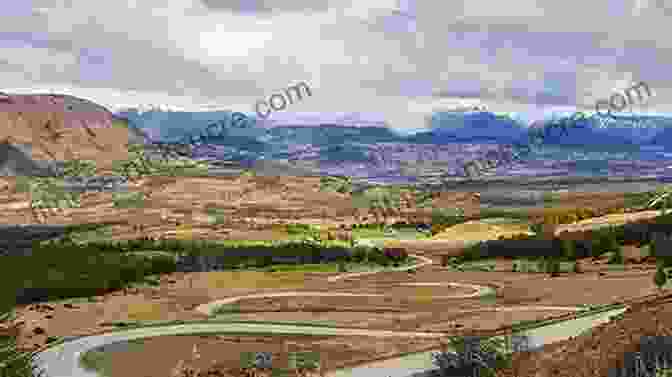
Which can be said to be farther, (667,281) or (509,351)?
(667,281)

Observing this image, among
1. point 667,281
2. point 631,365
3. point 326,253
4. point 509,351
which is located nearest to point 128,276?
point 326,253

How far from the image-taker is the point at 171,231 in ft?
652

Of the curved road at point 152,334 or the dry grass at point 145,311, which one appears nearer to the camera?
the curved road at point 152,334

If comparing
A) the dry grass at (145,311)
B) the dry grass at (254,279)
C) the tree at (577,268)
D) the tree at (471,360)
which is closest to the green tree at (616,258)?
the tree at (577,268)

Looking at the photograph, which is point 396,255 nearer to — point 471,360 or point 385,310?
point 385,310

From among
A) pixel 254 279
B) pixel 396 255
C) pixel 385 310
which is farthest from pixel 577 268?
pixel 254 279

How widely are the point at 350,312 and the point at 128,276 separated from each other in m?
47.0

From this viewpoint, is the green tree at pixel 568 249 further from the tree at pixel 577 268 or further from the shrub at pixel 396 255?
the shrub at pixel 396 255

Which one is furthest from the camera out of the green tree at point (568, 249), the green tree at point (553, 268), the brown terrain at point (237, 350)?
the green tree at point (568, 249)

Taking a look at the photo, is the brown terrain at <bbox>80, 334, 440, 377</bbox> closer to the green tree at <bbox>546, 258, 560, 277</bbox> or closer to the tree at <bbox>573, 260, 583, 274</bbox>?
the green tree at <bbox>546, 258, 560, 277</bbox>

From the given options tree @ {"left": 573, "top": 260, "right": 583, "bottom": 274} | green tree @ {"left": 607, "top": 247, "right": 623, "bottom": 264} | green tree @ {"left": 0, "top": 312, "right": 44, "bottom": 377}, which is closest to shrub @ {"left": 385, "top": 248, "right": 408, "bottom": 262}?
tree @ {"left": 573, "top": 260, "right": 583, "bottom": 274}

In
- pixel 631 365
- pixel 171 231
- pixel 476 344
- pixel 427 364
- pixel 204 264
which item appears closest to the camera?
pixel 631 365

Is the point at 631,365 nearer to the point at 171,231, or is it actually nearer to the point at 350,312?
the point at 350,312

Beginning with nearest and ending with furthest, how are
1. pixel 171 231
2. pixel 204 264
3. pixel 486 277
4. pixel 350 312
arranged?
pixel 350 312, pixel 486 277, pixel 204 264, pixel 171 231
